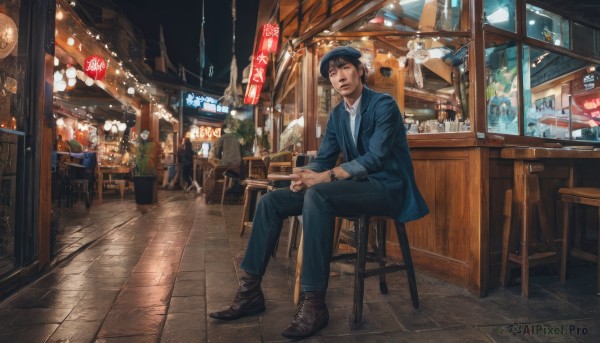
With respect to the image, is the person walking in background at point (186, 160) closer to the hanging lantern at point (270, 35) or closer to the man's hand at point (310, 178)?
the hanging lantern at point (270, 35)

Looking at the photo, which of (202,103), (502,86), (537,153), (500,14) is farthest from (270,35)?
(202,103)

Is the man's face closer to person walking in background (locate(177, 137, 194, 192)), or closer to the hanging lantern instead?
the hanging lantern

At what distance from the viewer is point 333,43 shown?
5730 millimetres

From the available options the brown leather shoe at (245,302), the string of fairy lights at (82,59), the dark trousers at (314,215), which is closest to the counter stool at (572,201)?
the dark trousers at (314,215)

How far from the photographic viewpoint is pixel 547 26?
3701 millimetres

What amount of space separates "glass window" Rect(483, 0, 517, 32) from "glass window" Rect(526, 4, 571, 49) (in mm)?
218

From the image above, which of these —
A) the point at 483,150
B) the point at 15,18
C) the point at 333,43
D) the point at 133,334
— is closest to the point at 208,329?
the point at 133,334

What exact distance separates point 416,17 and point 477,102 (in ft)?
6.16

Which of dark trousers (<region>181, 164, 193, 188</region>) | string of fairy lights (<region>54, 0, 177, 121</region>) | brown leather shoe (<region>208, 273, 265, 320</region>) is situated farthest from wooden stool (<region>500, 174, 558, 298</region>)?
dark trousers (<region>181, 164, 193, 188</region>)

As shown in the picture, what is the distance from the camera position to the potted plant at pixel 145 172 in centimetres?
788

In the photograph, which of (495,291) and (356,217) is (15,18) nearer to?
(356,217)

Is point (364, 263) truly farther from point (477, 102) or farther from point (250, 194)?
point (250, 194)

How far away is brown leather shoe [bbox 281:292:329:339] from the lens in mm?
1897

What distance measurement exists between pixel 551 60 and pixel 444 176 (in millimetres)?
2087
